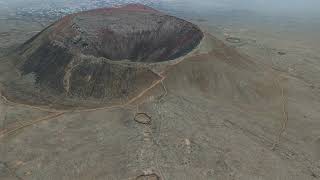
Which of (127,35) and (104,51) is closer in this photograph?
(104,51)

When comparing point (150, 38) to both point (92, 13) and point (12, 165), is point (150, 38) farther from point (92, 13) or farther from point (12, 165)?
point (12, 165)

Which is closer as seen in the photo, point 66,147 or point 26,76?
point 66,147

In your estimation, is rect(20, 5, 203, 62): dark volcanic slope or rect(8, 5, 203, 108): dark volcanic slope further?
rect(20, 5, 203, 62): dark volcanic slope

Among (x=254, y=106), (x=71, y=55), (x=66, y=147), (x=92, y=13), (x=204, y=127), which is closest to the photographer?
(x=66, y=147)

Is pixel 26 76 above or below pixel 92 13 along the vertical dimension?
below

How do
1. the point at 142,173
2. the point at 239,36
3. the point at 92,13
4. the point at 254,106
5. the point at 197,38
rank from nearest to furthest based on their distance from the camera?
the point at 142,173, the point at 254,106, the point at 197,38, the point at 92,13, the point at 239,36

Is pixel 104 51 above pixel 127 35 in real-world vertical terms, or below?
below

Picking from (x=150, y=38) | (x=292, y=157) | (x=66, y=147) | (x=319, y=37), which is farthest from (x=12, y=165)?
(x=319, y=37)

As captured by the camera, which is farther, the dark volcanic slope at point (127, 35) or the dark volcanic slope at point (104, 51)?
the dark volcanic slope at point (127, 35)
